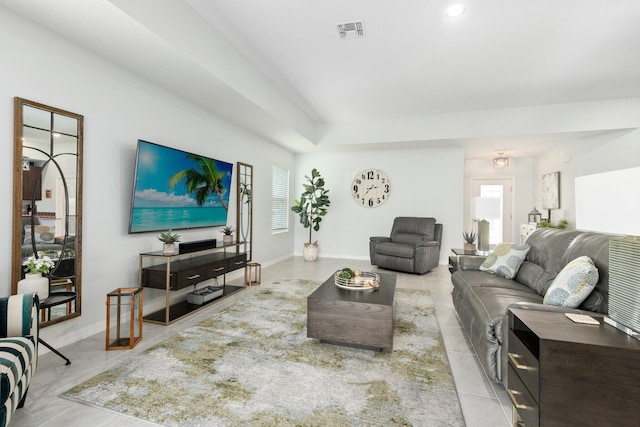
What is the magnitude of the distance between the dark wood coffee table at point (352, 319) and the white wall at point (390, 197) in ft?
14.3

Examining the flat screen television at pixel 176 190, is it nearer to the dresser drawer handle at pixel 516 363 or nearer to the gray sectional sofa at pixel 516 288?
the gray sectional sofa at pixel 516 288

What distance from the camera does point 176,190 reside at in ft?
11.3

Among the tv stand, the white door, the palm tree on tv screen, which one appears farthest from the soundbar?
the white door

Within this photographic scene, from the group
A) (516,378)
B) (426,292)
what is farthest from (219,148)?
(516,378)

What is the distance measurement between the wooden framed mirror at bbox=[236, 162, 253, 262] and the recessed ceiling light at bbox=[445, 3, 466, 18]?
11.1 ft

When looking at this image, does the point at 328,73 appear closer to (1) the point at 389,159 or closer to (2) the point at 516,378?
(1) the point at 389,159

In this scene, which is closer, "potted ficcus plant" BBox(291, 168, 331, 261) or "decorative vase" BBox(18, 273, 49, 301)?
"decorative vase" BBox(18, 273, 49, 301)

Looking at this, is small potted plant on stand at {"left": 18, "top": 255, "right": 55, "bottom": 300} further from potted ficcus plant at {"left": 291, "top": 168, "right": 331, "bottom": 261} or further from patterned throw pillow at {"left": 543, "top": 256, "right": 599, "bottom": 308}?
potted ficcus plant at {"left": 291, "top": 168, "right": 331, "bottom": 261}

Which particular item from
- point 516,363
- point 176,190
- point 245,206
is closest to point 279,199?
point 245,206

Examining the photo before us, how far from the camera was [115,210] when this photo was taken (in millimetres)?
2879

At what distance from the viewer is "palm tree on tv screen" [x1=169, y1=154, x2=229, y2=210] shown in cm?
351

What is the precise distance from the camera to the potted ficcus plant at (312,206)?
6.60 metres

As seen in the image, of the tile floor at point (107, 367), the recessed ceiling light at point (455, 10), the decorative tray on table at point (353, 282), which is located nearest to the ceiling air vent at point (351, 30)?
the recessed ceiling light at point (455, 10)

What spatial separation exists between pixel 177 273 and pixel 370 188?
4732 millimetres
